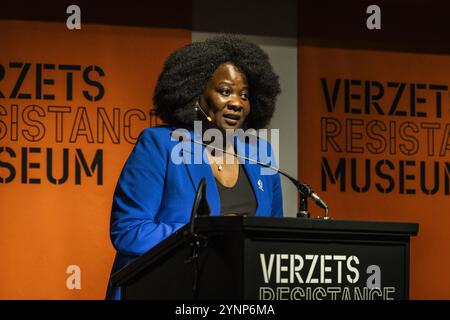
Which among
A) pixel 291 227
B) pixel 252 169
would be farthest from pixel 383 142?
pixel 291 227

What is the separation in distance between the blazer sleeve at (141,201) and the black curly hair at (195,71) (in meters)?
0.24

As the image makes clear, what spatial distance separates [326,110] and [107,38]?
4.33 feet

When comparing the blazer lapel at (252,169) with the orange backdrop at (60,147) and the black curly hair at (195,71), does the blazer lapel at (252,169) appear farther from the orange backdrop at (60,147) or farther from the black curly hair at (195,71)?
the orange backdrop at (60,147)

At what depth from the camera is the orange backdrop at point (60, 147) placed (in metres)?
4.53

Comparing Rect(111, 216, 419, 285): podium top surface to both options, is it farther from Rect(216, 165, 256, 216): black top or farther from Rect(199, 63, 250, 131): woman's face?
Rect(199, 63, 250, 131): woman's face

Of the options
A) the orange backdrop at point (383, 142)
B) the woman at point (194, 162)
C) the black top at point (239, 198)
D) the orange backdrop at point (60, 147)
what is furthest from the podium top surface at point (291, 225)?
A: the orange backdrop at point (383, 142)

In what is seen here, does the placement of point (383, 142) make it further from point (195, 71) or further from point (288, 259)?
point (288, 259)

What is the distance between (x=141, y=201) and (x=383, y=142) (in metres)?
2.58

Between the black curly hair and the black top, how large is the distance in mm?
318

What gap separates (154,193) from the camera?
288 cm

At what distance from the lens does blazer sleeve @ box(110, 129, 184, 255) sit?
9.00 feet

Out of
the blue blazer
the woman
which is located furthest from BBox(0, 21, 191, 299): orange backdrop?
the blue blazer

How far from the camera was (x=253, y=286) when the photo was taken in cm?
199
